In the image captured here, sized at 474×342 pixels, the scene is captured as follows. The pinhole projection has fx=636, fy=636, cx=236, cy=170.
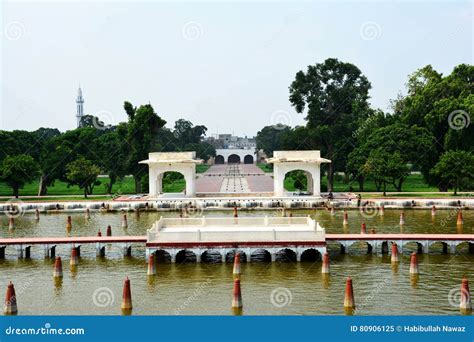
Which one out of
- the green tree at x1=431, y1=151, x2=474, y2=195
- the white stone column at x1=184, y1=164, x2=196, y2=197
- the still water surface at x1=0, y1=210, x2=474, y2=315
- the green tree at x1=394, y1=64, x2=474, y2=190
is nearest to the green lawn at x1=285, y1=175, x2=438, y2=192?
the green tree at x1=394, y1=64, x2=474, y2=190

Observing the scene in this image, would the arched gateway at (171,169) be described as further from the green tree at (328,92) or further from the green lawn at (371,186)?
the green tree at (328,92)

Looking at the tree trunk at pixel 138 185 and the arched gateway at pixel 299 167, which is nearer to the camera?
the arched gateway at pixel 299 167

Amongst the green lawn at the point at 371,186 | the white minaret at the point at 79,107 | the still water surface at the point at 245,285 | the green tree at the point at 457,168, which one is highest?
the white minaret at the point at 79,107

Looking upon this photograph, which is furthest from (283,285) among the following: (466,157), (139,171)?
(139,171)

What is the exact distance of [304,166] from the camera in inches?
2265

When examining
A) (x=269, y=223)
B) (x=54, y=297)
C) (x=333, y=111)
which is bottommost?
(x=54, y=297)

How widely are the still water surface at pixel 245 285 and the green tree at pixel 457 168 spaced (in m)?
23.9

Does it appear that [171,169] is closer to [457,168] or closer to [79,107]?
[457,168]

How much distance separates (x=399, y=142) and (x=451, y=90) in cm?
997

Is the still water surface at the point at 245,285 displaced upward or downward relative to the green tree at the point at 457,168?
downward

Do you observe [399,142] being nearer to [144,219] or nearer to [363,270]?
[144,219]

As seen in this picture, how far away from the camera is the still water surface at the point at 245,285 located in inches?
916

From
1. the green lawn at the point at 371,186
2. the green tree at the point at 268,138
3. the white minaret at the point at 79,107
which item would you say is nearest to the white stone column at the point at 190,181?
the green lawn at the point at 371,186

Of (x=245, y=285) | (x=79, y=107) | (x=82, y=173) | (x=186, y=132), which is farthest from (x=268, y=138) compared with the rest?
(x=245, y=285)
